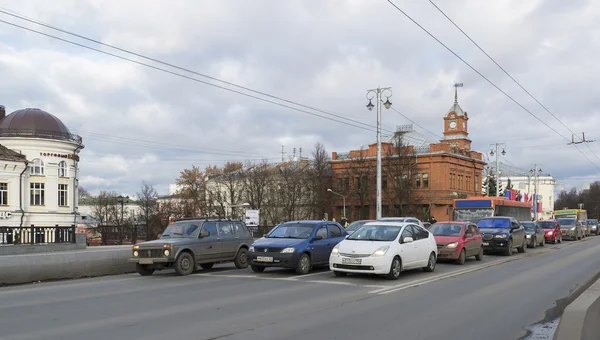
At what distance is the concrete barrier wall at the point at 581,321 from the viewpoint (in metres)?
7.13

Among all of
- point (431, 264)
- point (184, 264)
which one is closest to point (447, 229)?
point (431, 264)

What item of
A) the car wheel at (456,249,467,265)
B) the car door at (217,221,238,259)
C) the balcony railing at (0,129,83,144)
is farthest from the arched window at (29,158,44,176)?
the car wheel at (456,249,467,265)

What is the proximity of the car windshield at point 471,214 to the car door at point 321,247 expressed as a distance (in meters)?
20.5

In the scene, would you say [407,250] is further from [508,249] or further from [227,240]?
[508,249]

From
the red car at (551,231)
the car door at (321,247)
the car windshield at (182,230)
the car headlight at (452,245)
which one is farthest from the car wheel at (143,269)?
the red car at (551,231)

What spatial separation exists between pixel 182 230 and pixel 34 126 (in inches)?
1691

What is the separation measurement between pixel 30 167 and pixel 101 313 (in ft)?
160

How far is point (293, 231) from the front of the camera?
17062mm

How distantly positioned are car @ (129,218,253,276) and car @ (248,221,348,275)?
158cm

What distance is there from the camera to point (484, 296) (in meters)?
11.6

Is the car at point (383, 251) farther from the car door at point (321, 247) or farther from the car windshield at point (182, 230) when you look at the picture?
the car windshield at point (182, 230)

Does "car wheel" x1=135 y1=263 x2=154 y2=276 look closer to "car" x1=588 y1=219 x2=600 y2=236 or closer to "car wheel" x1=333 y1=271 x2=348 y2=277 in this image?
"car wheel" x1=333 y1=271 x2=348 y2=277

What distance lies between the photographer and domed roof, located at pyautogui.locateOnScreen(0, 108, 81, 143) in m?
52.7

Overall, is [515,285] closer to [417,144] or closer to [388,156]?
[388,156]
